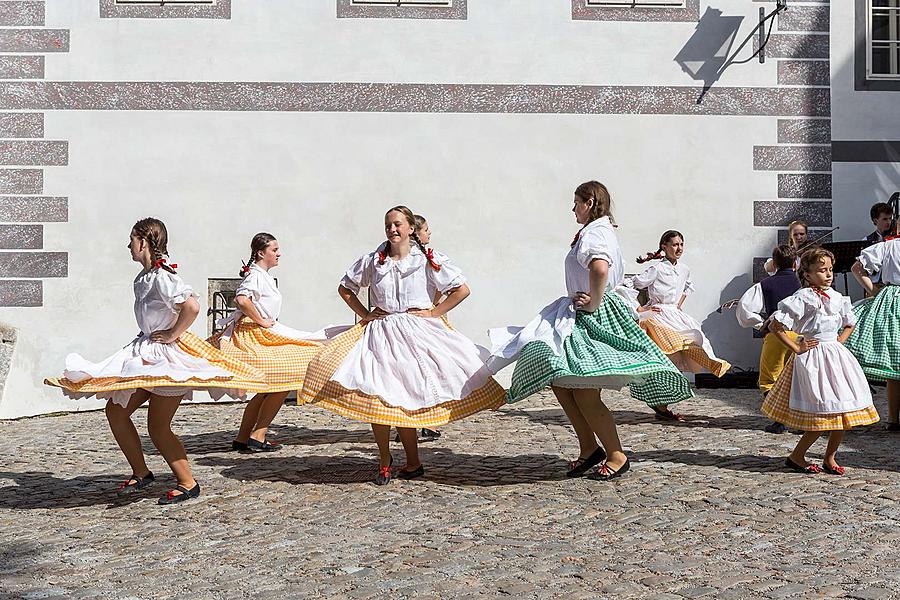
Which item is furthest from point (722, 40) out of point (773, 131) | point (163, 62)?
point (163, 62)

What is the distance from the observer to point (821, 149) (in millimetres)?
12039

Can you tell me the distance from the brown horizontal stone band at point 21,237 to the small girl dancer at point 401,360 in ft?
19.0

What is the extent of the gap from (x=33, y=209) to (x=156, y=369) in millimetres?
6278

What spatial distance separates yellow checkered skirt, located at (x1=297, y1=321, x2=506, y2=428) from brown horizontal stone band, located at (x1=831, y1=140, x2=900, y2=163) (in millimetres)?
6907

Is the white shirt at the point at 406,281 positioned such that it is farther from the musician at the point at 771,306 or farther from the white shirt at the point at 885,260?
the white shirt at the point at 885,260

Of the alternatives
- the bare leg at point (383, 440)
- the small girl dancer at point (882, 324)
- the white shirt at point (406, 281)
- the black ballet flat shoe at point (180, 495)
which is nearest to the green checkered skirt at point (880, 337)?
the small girl dancer at point (882, 324)

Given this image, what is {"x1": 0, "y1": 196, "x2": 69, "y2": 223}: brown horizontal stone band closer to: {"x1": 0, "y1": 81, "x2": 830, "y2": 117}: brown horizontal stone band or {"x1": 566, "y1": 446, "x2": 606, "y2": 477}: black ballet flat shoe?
{"x1": 0, "y1": 81, "x2": 830, "y2": 117}: brown horizontal stone band

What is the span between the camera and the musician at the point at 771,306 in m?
9.13

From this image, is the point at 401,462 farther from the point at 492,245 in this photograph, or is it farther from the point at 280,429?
the point at 492,245

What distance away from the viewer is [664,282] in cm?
970

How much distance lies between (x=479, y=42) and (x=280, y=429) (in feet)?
16.2

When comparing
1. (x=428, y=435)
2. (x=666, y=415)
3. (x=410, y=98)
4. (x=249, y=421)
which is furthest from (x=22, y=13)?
(x=666, y=415)

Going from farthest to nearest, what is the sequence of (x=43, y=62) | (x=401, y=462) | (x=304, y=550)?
(x=43, y=62) → (x=401, y=462) → (x=304, y=550)

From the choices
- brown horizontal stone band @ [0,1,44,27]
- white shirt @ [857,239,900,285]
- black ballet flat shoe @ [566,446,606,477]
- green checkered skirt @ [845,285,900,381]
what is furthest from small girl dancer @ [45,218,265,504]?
brown horizontal stone band @ [0,1,44,27]
